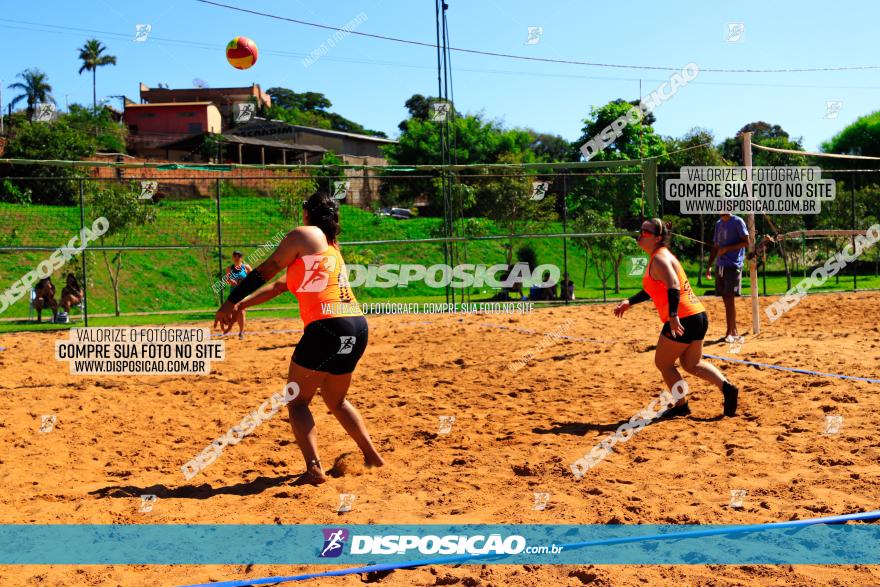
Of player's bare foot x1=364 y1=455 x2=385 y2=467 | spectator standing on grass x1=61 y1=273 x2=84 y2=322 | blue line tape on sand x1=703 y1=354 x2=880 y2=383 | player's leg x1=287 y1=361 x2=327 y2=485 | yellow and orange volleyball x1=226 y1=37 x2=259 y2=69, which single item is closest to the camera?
player's leg x1=287 y1=361 x2=327 y2=485

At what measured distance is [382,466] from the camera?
550 cm

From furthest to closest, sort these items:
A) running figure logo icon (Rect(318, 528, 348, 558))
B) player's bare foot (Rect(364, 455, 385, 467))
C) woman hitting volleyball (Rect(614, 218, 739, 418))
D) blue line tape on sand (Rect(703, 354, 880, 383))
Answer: blue line tape on sand (Rect(703, 354, 880, 383))
woman hitting volleyball (Rect(614, 218, 739, 418))
player's bare foot (Rect(364, 455, 385, 467))
running figure logo icon (Rect(318, 528, 348, 558))

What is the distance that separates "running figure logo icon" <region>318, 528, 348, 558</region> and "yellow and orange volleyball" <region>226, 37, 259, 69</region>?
33.7 ft

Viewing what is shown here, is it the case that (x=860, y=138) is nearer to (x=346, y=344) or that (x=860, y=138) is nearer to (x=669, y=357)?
(x=669, y=357)

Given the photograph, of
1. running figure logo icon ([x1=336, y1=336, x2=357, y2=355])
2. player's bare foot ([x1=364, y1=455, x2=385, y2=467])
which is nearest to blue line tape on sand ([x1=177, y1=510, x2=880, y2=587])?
running figure logo icon ([x1=336, y1=336, x2=357, y2=355])

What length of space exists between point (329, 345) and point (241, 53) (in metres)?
9.31

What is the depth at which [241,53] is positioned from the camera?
12.8 m

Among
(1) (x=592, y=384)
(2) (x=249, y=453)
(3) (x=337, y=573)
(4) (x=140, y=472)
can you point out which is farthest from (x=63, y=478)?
(1) (x=592, y=384)

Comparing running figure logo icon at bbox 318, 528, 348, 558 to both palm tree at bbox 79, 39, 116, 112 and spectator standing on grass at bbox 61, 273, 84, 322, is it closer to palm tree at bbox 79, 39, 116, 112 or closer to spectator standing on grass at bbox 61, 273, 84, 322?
spectator standing on grass at bbox 61, 273, 84, 322

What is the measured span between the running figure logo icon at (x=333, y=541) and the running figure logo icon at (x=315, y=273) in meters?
1.57

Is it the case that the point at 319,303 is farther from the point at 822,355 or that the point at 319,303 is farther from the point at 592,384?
the point at 822,355

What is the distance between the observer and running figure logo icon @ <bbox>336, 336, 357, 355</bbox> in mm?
4984

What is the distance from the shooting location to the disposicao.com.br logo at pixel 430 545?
153 inches

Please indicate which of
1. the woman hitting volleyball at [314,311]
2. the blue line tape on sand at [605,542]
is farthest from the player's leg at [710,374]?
the woman hitting volleyball at [314,311]
